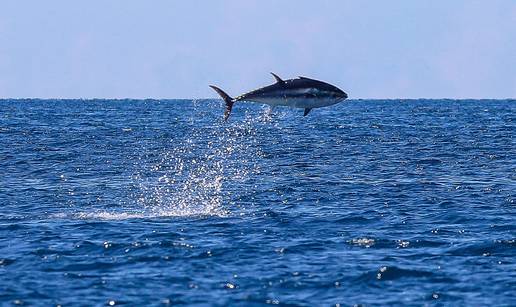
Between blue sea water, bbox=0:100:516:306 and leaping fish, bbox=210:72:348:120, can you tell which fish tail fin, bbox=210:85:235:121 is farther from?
blue sea water, bbox=0:100:516:306

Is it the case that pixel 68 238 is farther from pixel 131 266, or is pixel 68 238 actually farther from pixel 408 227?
pixel 408 227

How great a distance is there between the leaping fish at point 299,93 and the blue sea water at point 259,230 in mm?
3637

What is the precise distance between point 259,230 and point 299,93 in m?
4.34

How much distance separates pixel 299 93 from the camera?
85.7 ft

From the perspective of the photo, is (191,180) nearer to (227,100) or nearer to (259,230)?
(227,100)

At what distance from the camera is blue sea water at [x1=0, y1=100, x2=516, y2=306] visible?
20609 mm

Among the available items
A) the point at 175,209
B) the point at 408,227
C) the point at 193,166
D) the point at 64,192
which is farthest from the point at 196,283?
the point at 193,166

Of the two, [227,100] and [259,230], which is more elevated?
[227,100]

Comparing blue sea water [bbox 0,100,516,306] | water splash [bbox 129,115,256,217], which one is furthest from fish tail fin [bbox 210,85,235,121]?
water splash [bbox 129,115,256,217]

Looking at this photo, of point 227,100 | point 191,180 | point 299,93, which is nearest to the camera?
point 299,93

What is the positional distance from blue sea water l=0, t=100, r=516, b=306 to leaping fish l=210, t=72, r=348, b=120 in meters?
3.64

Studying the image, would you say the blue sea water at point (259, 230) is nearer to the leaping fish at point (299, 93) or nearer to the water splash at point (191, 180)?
the water splash at point (191, 180)

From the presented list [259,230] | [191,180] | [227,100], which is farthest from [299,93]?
[191,180]

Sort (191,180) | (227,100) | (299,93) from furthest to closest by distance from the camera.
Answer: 1. (191,180)
2. (227,100)
3. (299,93)
